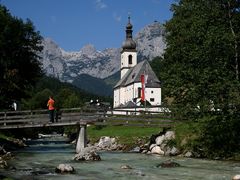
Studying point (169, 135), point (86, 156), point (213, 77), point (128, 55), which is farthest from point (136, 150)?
point (128, 55)

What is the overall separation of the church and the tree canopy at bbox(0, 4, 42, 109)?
50490 mm

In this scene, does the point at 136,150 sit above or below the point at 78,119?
below

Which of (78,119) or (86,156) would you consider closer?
(86,156)

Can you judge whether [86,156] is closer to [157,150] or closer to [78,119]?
[78,119]

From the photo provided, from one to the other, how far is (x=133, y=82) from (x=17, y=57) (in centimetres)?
7571

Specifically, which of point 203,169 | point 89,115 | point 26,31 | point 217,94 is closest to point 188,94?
point 217,94

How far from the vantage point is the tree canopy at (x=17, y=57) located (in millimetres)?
49406

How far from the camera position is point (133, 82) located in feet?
414

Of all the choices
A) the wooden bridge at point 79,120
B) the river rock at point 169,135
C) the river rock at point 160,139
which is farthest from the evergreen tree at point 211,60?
the wooden bridge at point 79,120

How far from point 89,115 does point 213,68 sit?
14255 mm

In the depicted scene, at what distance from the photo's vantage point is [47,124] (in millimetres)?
39156

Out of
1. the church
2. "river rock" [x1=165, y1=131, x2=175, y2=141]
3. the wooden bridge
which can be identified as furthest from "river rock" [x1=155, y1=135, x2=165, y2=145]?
the church

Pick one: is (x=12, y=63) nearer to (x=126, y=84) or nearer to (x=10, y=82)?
(x=10, y=82)

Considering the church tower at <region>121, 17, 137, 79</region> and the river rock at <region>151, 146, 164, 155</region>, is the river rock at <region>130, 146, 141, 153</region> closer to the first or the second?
the river rock at <region>151, 146, 164, 155</region>
